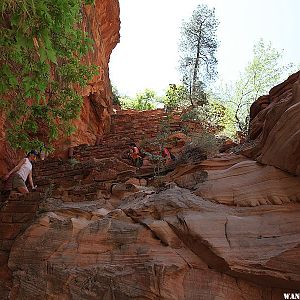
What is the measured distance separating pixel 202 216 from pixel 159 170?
111 inches

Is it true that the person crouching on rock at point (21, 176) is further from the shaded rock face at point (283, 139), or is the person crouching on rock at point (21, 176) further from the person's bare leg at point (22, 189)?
the shaded rock face at point (283, 139)

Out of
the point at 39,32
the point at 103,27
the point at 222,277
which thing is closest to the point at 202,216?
the point at 222,277

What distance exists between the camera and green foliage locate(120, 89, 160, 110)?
2385 centimetres

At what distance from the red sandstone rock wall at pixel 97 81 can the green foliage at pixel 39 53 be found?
5.82 metres

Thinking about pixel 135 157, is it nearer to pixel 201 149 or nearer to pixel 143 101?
pixel 201 149

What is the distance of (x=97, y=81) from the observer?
14852mm

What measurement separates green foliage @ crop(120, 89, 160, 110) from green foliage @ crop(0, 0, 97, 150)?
53.4 ft

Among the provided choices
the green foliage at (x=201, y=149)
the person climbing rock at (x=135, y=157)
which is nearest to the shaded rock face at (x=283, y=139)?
the green foliage at (x=201, y=149)

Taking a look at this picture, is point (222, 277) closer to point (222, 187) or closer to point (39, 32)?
point (222, 187)

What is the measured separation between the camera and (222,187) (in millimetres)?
5723

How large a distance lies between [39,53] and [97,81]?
10.3 m

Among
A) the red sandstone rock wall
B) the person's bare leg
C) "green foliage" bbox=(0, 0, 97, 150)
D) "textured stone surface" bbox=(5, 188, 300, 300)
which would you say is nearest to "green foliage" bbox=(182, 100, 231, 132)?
the red sandstone rock wall

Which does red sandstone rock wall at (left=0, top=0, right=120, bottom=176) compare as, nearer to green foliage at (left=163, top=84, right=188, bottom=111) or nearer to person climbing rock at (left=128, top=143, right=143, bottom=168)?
green foliage at (left=163, top=84, right=188, bottom=111)

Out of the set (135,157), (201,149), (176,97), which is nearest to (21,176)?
(135,157)
